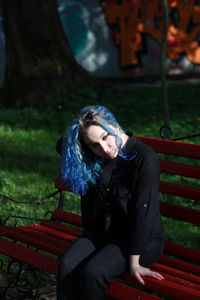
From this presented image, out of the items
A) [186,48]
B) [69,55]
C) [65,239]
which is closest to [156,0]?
[186,48]

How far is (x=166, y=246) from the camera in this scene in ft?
8.60

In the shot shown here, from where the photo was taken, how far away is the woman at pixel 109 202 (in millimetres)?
2221

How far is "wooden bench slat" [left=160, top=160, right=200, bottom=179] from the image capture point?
2732 mm

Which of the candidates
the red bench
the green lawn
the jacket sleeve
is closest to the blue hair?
the jacket sleeve

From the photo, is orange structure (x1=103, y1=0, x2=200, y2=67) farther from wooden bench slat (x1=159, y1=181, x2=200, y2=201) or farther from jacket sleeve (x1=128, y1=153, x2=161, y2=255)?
jacket sleeve (x1=128, y1=153, x2=161, y2=255)

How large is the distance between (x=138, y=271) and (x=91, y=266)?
23cm

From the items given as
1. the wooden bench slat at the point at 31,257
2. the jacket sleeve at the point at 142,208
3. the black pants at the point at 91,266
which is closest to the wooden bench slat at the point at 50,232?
the wooden bench slat at the point at 31,257

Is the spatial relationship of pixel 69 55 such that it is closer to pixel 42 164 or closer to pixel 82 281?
pixel 42 164

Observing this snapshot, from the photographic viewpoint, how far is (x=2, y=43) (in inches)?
512

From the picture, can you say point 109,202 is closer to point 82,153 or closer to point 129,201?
point 129,201

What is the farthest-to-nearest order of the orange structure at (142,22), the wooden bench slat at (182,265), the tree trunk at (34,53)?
the orange structure at (142,22), the tree trunk at (34,53), the wooden bench slat at (182,265)

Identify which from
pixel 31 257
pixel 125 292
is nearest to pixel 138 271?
pixel 125 292

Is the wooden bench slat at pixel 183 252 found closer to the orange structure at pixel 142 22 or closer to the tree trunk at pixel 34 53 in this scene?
the tree trunk at pixel 34 53

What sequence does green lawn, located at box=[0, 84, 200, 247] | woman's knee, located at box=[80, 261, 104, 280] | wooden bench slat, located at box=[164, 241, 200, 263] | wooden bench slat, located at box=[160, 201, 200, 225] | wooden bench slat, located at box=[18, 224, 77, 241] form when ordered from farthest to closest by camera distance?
1. green lawn, located at box=[0, 84, 200, 247]
2. wooden bench slat, located at box=[18, 224, 77, 241]
3. wooden bench slat, located at box=[160, 201, 200, 225]
4. wooden bench slat, located at box=[164, 241, 200, 263]
5. woman's knee, located at box=[80, 261, 104, 280]
